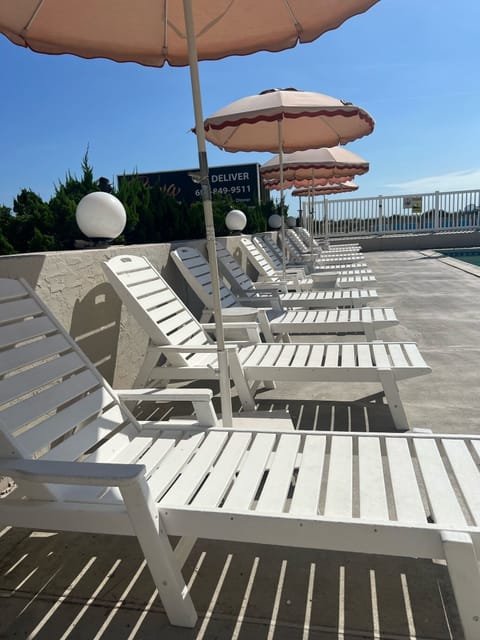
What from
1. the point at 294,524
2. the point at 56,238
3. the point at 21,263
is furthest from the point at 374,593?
the point at 56,238

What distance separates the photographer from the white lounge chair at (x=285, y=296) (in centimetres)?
489

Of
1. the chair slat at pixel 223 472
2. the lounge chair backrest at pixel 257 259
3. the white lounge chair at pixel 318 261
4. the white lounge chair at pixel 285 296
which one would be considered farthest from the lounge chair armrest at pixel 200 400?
the white lounge chair at pixel 318 261

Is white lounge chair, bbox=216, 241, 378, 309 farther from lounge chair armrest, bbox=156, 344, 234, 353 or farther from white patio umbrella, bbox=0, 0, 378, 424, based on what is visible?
white patio umbrella, bbox=0, 0, 378, 424

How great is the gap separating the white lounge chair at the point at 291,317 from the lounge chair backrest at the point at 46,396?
177 cm

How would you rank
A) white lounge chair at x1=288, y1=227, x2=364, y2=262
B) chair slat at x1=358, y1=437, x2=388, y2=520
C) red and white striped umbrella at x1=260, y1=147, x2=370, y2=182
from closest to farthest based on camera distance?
chair slat at x1=358, y1=437, x2=388, y2=520
red and white striped umbrella at x1=260, y1=147, x2=370, y2=182
white lounge chair at x1=288, y1=227, x2=364, y2=262

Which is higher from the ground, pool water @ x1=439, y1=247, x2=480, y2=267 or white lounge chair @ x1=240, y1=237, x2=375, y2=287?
white lounge chair @ x1=240, y1=237, x2=375, y2=287

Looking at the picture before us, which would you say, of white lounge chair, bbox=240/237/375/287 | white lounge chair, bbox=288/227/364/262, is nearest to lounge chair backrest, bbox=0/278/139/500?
white lounge chair, bbox=240/237/375/287

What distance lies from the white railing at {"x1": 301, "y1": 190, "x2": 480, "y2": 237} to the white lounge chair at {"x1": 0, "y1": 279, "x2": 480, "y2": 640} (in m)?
16.3

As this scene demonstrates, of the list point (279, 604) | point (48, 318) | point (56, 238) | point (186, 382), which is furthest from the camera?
point (56, 238)

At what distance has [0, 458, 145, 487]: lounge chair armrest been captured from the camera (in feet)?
4.44

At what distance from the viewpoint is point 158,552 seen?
1.44m

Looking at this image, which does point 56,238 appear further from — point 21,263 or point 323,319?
point 323,319

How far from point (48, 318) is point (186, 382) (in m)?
1.82

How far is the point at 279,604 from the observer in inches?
62.5
